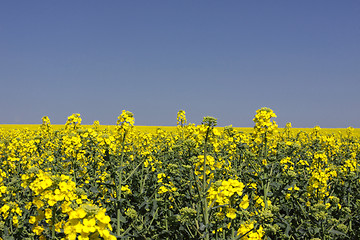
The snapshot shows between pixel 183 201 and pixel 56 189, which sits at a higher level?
pixel 56 189

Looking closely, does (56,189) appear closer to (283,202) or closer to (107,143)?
(107,143)

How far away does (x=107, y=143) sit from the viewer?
455 cm

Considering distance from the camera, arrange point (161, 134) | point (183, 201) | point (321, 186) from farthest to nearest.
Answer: point (161, 134) → point (183, 201) → point (321, 186)

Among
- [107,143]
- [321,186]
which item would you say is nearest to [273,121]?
[321,186]

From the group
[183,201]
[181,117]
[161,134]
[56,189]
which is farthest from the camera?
[161,134]

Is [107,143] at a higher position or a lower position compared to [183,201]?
higher

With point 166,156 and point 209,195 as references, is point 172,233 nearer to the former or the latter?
point 209,195

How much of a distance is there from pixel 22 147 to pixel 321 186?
7.84 metres

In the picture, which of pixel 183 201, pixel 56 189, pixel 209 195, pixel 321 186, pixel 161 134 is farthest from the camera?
pixel 161 134

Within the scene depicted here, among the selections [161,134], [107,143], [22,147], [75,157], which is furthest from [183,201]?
[161,134]

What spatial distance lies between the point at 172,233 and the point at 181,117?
194 inches

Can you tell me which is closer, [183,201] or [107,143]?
[107,143]

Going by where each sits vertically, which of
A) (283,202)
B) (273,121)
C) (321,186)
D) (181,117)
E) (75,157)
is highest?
(181,117)

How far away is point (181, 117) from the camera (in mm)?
9203
